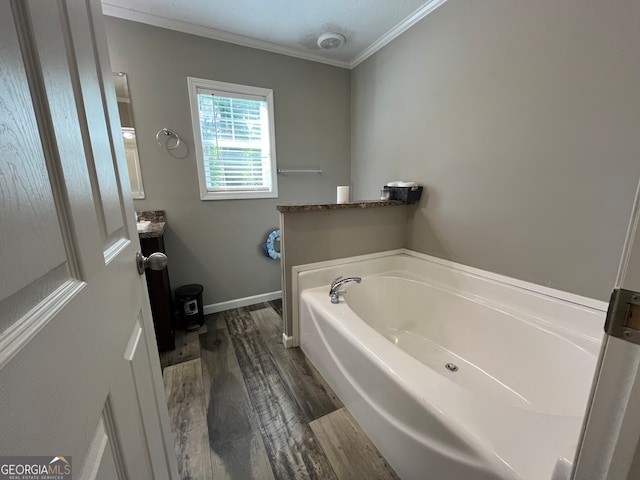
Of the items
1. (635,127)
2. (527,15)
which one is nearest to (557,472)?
(635,127)

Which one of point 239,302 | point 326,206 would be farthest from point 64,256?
point 239,302

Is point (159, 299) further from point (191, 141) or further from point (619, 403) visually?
point (619, 403)

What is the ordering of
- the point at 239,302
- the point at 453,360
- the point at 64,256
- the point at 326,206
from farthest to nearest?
the point at 239,302 < the point at 326,206 < the point at 453,360 < the point at 64,256

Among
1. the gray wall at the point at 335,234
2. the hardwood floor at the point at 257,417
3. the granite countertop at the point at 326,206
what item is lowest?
the hardwood floor at the point at 257,417

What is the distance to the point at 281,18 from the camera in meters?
1.94

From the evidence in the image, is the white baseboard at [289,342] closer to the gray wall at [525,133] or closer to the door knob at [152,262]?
the gray wall at [525,133]

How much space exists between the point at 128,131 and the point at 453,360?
2.93 meters

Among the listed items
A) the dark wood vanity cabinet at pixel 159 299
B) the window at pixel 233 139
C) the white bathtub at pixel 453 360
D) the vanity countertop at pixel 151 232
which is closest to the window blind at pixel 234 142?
the window at pixel 233 139

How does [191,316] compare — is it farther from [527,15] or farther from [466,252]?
[527,15]

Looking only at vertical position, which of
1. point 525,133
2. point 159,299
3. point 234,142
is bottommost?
point 159,299

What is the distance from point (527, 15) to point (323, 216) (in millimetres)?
1578

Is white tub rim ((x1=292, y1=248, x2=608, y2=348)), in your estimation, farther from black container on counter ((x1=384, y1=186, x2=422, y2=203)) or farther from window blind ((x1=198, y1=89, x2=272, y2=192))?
window blind ((x1=198, y1=89, x2=272, y2=192))

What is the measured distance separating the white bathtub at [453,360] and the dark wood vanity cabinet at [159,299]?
98cm

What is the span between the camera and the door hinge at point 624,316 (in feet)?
1.24
